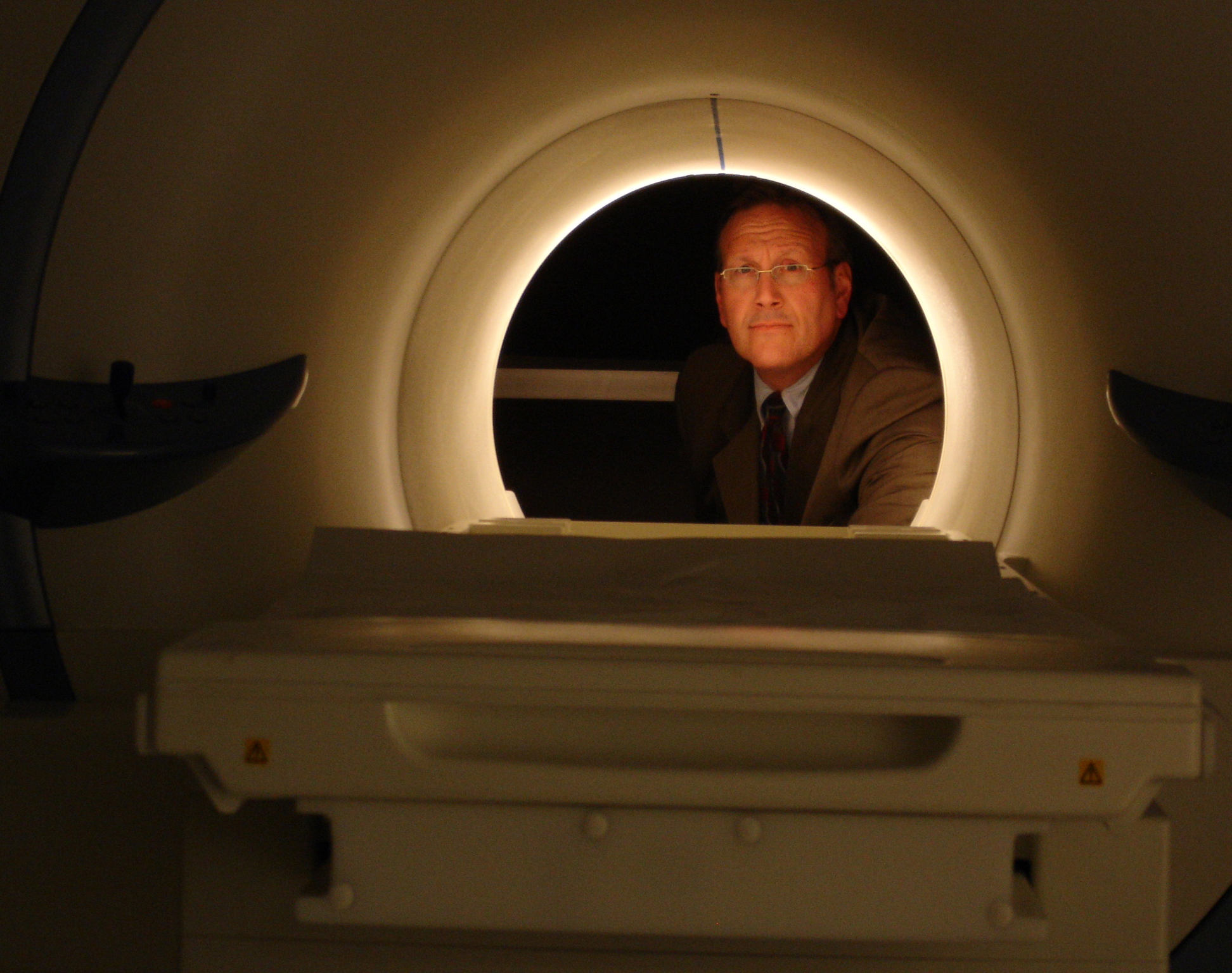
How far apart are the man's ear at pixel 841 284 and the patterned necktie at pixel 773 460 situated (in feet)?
0.89

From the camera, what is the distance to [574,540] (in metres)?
0.90

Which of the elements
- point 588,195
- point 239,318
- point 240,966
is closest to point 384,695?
point 240,966

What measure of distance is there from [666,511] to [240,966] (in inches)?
137

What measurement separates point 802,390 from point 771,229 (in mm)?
419

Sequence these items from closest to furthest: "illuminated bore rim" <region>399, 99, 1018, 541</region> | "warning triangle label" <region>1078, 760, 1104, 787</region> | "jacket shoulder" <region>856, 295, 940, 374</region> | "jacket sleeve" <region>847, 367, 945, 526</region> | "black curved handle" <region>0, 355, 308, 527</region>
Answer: "warning triangle label" <region>1078, 760, 1104, 787</region> < "black curved handle" <region>0, 355, 308, 527</region> < "illuminated bore rim" <region>399, 99, 1018, 541</region> < "jacket sleeve" <region>847, 367, 945, 526</region> < "jacket shoulder" <region>856, 295, 940, 374</region>

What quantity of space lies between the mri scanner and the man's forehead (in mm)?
1311

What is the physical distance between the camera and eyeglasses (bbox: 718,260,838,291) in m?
2.50

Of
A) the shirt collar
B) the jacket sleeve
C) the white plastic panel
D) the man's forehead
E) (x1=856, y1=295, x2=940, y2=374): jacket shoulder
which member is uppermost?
the man's forehead

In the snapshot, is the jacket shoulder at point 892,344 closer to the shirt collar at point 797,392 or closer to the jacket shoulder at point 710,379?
the shirt collar at point 797,392

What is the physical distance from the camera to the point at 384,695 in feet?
1.98

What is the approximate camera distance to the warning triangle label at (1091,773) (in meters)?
0.60

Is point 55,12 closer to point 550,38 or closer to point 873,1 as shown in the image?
point 550,38

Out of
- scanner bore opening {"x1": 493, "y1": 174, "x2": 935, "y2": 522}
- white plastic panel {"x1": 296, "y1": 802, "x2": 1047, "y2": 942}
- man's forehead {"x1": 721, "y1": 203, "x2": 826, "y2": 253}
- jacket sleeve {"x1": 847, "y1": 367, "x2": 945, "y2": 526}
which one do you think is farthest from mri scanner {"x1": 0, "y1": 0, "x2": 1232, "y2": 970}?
scanner bore opening {"x1": 493, "y1": 174, "x2": 935, "y2": 522}

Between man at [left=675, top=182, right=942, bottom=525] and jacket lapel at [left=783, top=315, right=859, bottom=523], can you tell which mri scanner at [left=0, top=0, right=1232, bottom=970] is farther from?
jacket lapel at [left=783, top=315, right=859, bottom=523]
